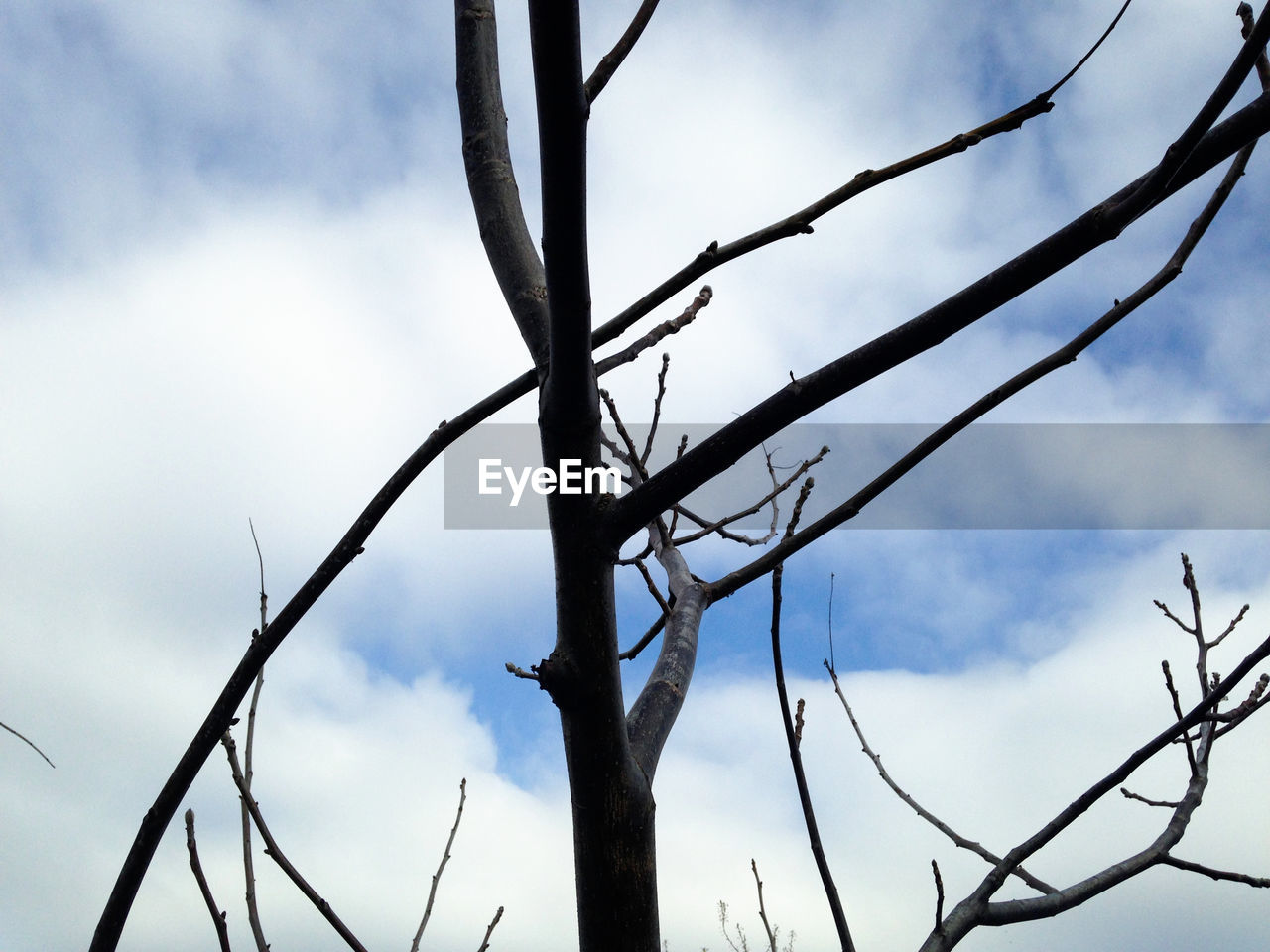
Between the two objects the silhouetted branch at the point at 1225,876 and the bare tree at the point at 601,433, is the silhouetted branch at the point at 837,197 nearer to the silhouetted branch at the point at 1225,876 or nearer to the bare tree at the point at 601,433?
the bare tree at the point at 601,433

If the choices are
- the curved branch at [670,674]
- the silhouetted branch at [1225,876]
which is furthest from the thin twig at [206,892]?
the silhouetted branch at [1225,876]

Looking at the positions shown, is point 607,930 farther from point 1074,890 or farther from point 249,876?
point 1074,890

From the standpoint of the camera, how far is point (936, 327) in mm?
1084

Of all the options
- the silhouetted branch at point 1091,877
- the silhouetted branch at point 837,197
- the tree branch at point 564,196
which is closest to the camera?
the tree branch at point 564,196

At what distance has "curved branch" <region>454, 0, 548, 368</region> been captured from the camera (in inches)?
64.5

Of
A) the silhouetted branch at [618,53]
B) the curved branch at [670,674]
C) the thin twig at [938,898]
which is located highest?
the silhouetted branch at [618,53]

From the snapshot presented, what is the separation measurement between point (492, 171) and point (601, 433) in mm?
731

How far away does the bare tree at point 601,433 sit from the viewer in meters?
0.97

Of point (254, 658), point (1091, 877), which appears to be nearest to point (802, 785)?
point (1091, 877)

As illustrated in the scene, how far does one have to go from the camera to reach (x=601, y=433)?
142cm

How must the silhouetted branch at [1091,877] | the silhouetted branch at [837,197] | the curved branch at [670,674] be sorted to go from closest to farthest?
the silhouetted branch at [837,197]
the silhouetted branch at [1091,877]
the curved branch at [670,674]

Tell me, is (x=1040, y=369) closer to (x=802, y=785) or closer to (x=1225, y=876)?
(x=802, y=785)

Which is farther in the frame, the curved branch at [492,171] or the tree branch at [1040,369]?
the curved branch at [492,171]

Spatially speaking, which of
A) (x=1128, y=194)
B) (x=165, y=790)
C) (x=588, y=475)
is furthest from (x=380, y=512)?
(x=1128, y=194)
